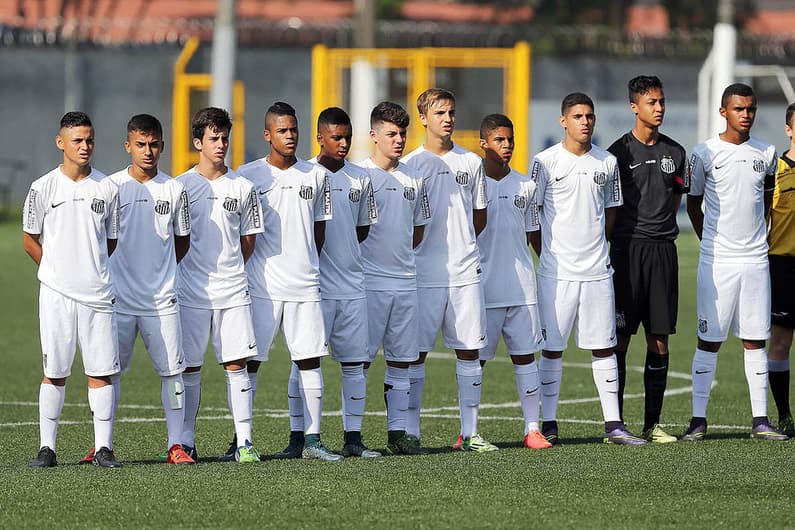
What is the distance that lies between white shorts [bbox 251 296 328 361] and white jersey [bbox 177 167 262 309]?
0.61ft

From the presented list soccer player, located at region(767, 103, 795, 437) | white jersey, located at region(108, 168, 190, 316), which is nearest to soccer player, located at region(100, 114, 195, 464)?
white jersey, located at region(108, 168, 190, 316)

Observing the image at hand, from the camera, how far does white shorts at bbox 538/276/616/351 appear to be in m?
9.88

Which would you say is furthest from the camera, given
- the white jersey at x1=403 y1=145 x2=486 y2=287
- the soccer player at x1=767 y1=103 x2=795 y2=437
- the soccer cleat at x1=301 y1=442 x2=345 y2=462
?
the soccer player at x1=767 y1=103 x2=795 y2=437

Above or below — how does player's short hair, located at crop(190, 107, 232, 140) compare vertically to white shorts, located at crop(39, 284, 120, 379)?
above

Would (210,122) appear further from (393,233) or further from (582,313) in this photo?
(582,313)

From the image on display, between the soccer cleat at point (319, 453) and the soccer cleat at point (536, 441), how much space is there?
128 centimetres

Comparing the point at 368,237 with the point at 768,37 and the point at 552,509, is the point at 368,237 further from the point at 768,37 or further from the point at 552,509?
the point at 768,37

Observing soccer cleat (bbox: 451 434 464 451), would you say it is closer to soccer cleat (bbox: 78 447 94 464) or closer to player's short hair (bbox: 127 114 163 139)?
soccer cleat (bbox: 78 447 94 464)

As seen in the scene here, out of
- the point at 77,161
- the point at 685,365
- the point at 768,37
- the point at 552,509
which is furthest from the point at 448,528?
the point at 768,37

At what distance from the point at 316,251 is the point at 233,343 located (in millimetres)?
752

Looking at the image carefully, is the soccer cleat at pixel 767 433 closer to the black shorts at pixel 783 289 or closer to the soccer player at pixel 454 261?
the black shorts at pixel 783 289

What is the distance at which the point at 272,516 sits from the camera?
7.45 m

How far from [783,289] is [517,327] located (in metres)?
1.94

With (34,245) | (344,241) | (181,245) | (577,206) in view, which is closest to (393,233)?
(344,241)
